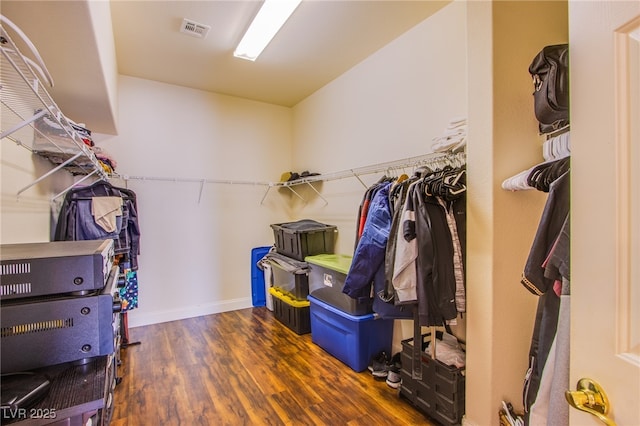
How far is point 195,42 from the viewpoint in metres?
2.54

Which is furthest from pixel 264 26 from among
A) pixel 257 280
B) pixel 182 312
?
pixel 182 312

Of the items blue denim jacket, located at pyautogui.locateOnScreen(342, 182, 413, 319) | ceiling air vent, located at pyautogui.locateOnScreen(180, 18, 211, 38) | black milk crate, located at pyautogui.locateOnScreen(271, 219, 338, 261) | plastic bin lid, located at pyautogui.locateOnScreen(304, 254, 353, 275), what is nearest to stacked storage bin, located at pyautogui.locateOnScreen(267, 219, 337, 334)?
black milk crate, located at pyautogui.locateOnScreen(271, 219, 338, 261)

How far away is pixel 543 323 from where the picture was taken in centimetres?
106

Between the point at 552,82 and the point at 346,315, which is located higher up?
the point at 552,82

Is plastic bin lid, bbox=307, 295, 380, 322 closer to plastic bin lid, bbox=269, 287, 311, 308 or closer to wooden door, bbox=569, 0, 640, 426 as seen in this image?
plastic bin lid, bbox=269, 287, 311, 308

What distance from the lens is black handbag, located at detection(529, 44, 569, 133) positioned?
966mm

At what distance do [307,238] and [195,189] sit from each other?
60.3 inches

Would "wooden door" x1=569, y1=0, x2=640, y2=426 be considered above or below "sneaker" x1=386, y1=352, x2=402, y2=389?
above

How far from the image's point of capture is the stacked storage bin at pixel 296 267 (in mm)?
3010

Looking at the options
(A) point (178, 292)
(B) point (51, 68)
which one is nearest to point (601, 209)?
(B) point (51, 68)

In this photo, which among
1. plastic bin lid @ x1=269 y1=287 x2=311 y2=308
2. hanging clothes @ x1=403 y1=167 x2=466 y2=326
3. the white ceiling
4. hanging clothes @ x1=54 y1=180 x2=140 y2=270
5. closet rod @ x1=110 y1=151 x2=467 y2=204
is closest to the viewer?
the white ceiling

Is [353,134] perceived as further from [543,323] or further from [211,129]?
[543,323]

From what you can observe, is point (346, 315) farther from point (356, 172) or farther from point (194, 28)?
point (194, 28)

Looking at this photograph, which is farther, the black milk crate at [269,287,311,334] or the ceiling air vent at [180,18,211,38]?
the black milk crate at [269,287,311,334]
